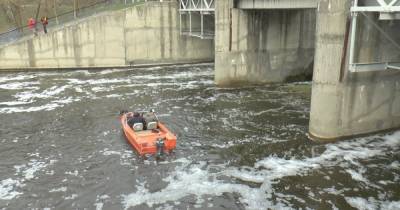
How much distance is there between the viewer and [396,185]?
1333cm

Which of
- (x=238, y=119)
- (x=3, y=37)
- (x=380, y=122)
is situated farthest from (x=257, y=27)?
(x=3, y=37)

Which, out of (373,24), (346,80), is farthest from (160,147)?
(373,24)

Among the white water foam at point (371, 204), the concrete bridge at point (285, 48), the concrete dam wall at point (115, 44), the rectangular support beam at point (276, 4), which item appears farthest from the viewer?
the concrete dam wall at point (115, 44)

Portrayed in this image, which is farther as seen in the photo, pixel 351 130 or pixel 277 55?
pixel 277 55

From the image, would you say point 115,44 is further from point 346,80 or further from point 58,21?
point 346,80

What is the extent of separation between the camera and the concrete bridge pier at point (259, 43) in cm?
2661

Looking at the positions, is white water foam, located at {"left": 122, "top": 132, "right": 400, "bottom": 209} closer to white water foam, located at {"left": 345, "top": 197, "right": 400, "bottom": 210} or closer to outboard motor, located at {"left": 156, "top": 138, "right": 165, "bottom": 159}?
white water foam, located at {"left": 345, "top": 197, "right": 400, "bottom": 210}

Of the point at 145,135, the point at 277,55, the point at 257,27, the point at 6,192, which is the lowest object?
the point at 6,192

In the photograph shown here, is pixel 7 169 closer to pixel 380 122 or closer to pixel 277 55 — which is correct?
pixel 380 122

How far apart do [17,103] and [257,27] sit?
15.7m

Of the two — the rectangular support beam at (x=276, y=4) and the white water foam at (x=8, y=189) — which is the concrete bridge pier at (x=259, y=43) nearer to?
the rectangular support beam at (x=276, y=4)

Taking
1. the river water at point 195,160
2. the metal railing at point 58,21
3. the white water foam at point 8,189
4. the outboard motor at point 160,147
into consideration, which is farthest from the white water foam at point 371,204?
the metal railing at point 58,21

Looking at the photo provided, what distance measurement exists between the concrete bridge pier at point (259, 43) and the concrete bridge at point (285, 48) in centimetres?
7

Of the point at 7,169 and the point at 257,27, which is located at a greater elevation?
the point at 257,27
